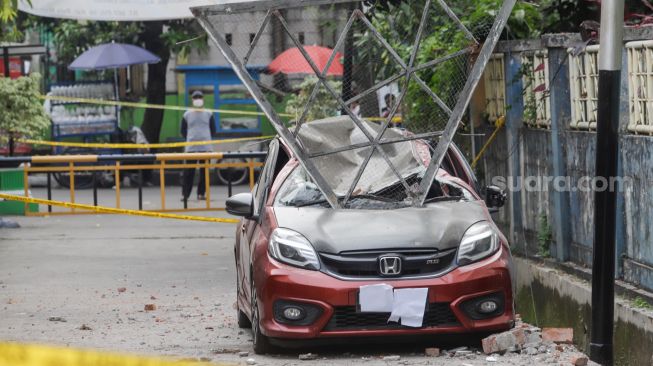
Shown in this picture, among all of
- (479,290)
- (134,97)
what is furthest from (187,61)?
(479,290)

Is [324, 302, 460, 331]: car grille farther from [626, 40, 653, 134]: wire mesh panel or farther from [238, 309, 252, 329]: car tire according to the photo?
[238, 309, 252, 329]: car tire

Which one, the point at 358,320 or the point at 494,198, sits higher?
the point at 494,198

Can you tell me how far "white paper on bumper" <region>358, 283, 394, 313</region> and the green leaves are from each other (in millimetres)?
12980

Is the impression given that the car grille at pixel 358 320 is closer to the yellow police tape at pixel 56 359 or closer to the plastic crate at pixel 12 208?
the yellow police tape at pixel 56 359

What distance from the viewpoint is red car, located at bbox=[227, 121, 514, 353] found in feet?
27.5

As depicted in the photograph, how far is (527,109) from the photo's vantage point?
39.7ft

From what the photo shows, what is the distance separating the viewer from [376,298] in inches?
329

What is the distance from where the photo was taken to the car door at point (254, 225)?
937cm

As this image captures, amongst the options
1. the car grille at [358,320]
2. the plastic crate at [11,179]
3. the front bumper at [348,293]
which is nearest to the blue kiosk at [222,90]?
the plastic crate at [11,179]

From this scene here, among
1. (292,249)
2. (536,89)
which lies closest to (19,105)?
(536,89)

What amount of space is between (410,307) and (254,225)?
165 cm

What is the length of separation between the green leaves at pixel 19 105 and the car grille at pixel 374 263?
12.8 metres

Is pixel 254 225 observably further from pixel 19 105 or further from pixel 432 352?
pixel 19 105

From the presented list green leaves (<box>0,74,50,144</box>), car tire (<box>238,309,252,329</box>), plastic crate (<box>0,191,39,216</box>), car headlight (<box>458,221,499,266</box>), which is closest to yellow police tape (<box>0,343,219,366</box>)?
car headlight (<box>458,221,499,266</box>)
